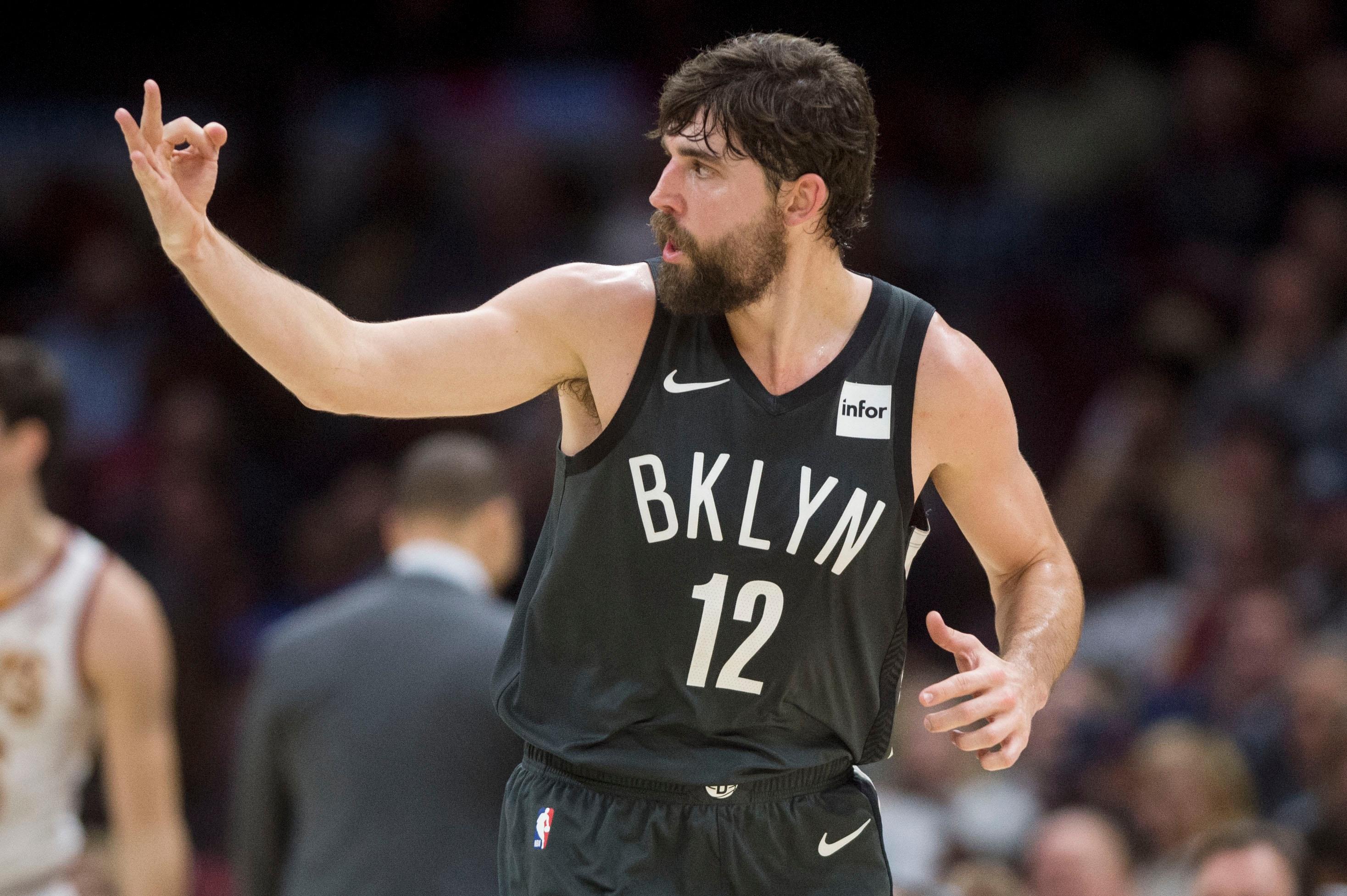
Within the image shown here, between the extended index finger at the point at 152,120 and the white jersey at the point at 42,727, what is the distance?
2.76 m

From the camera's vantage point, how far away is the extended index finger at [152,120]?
10.2ft

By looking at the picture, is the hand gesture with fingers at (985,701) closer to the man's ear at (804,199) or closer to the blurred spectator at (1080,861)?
the man's ear at (804,199)

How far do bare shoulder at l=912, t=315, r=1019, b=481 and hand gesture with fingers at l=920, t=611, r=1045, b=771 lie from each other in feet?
1.42

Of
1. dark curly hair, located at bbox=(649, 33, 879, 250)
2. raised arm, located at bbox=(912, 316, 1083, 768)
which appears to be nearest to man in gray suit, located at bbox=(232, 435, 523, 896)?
raised arm, located at bbox=(912, 316, 1083, 768)

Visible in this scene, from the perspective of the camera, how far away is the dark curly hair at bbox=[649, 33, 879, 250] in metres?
3.64

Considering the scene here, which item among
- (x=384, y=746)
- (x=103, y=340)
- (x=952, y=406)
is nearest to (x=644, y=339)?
(x=952, y=406)

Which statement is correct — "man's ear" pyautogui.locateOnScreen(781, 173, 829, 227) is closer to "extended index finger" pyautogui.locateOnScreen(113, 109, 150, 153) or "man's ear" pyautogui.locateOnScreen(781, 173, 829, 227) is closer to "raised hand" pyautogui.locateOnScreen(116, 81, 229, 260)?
"raised hand" pyautogui.locateOnScreen(116, 81, 229, 260)

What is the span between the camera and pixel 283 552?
10367 mm

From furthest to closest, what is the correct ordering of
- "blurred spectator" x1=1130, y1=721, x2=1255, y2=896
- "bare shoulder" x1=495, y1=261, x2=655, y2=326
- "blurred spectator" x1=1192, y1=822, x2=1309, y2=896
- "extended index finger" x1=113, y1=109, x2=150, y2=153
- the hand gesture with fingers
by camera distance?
1. "blurred spectator" x1=1130, y1=721, x2=1255, y2=896
2. "blurred spectator" x1=1192, y1=822, x2=1309, y2=896
3. "bare shoulder" x1=495, y1=261, x2=655, y2=326
4. the hand gesture with fingers
5. "extended index finger" x1=113, y1=109, x2=150, y2=153

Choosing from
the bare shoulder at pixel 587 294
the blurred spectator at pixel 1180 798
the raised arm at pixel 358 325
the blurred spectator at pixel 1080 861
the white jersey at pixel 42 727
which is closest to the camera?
the raised arm at pixel 358 325

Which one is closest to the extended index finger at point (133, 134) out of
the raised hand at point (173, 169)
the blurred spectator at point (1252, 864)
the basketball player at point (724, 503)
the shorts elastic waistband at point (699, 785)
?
the raised hand at point (173, 169)

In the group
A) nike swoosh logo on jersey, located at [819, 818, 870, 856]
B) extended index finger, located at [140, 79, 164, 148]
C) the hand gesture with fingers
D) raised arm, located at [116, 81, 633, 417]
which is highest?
extended index finger, located at [140, 79, 164, 148]

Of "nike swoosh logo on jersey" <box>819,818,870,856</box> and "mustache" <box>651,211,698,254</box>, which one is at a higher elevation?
"mustache" <box>651,211,698,254</box>

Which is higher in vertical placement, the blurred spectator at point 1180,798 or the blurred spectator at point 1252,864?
the blurred spectator at point 1252,864
